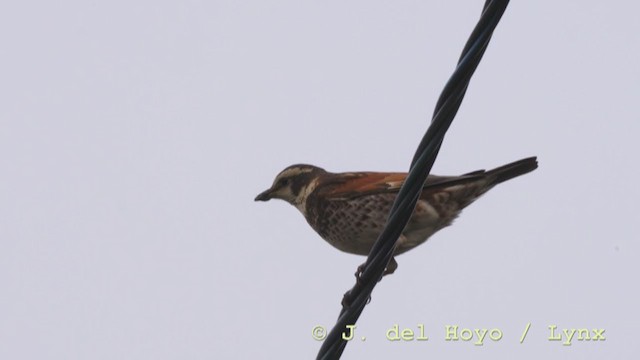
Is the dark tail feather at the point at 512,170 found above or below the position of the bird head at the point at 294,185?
below

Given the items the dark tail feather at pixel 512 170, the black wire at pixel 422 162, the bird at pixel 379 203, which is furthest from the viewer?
the bird at pixel 379 203

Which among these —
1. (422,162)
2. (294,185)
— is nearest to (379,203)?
(294,185)

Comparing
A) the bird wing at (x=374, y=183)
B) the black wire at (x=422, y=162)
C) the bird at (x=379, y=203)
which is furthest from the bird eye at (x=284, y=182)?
the black wire at (x=422, y=162)

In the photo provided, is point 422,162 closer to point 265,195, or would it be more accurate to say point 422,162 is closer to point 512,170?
point 512,170

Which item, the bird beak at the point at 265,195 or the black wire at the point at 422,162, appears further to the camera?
the bird beak at the point at 265,195

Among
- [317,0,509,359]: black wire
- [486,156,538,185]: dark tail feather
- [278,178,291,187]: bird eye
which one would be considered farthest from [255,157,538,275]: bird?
[317,0,509,359]: black wire

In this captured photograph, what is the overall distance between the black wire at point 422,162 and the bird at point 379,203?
94.3 inches

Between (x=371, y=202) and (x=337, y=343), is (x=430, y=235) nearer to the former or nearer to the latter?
(x=371, y=202)

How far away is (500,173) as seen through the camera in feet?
19.4

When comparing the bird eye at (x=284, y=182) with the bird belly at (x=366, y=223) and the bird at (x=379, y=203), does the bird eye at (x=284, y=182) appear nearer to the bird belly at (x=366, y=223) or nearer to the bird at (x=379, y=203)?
the bird at (x=379, y=203)

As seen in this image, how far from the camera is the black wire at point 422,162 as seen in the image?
10.0 feet

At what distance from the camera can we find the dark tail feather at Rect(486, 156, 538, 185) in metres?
5.66

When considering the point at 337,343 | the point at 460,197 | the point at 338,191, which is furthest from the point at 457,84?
the point at 338,191

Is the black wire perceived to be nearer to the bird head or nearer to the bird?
the bird
